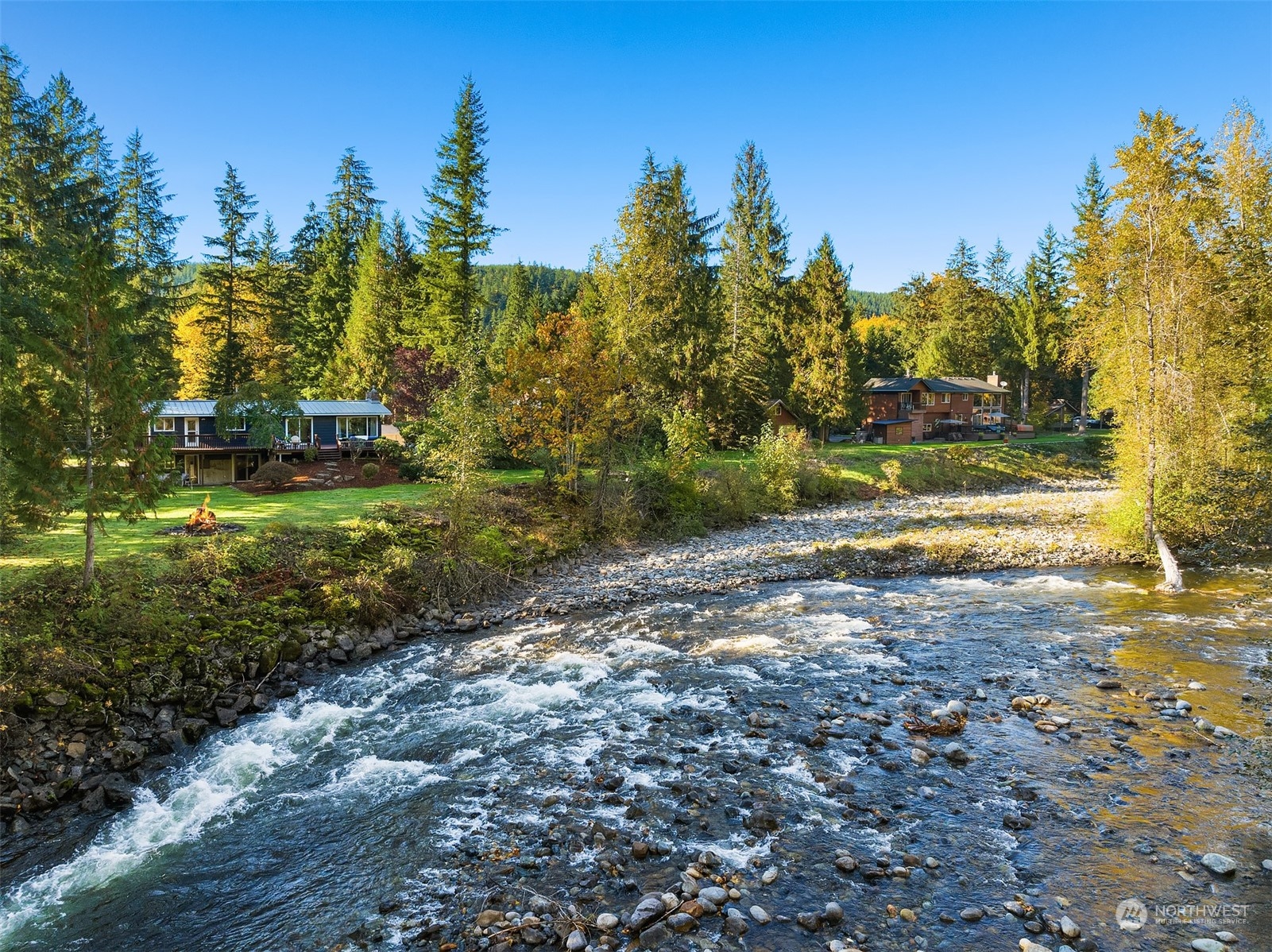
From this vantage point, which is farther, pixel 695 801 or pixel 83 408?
pixel 83 408

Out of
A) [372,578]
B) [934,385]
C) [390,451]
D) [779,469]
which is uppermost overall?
[934,385]

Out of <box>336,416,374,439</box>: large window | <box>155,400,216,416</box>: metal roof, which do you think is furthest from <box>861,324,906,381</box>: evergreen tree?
<box>155,400,216,416</box>: metal roof

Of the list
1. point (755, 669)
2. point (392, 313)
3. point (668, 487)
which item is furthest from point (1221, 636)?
point (392, 313)

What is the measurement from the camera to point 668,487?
27.3 metres

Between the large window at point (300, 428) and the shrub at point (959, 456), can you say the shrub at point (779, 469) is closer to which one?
the shrub at point (959, 456)

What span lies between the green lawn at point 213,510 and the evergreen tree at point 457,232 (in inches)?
439

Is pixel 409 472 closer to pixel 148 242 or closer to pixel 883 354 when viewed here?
pixel 148 242

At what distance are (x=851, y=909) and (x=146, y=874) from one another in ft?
25.2

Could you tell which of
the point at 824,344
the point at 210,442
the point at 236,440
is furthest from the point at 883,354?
the point at 210,442

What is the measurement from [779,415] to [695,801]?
3866 centimetres

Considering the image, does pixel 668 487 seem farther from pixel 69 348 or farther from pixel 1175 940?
pixel 1175 940

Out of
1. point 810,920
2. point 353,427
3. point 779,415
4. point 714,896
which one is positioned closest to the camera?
point 810,920

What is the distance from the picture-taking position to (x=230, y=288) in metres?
42.0

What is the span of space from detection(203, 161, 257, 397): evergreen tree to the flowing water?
34.4 m
